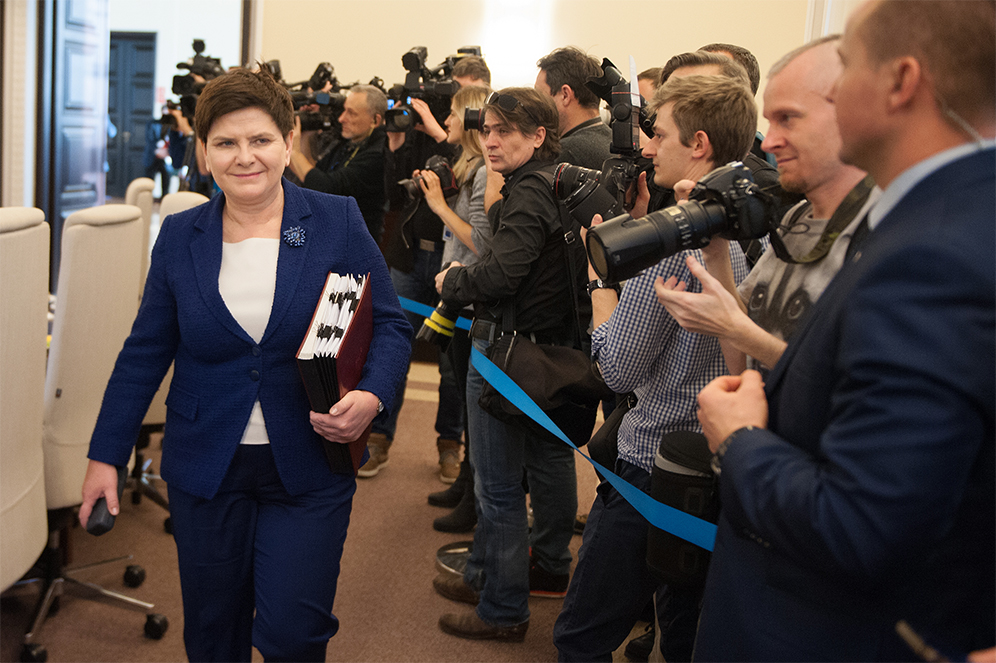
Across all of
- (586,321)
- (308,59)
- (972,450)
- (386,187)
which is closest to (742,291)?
(972,450)

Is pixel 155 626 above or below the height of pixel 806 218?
below

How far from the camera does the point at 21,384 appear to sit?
5.93ft

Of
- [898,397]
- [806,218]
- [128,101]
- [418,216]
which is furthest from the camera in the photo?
[128,101]

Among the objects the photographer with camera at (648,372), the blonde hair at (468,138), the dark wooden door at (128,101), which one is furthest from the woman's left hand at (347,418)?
the dark wooden door at (128,101)

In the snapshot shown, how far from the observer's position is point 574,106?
→ 2.62 m

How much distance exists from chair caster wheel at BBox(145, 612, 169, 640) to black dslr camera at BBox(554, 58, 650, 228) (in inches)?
60.5

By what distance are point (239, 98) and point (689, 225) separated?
0.92 m

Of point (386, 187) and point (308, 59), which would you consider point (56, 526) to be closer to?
point (386, 187)

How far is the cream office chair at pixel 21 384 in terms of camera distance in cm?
174

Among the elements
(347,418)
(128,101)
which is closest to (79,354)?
(347,418)

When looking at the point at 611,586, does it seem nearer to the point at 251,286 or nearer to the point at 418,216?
the point at 251,286

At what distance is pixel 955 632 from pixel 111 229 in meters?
2.15

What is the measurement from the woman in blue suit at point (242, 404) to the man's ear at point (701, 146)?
0.72 meters

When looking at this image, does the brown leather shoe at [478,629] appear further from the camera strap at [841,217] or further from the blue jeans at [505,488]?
the camera strap at [841,217]
